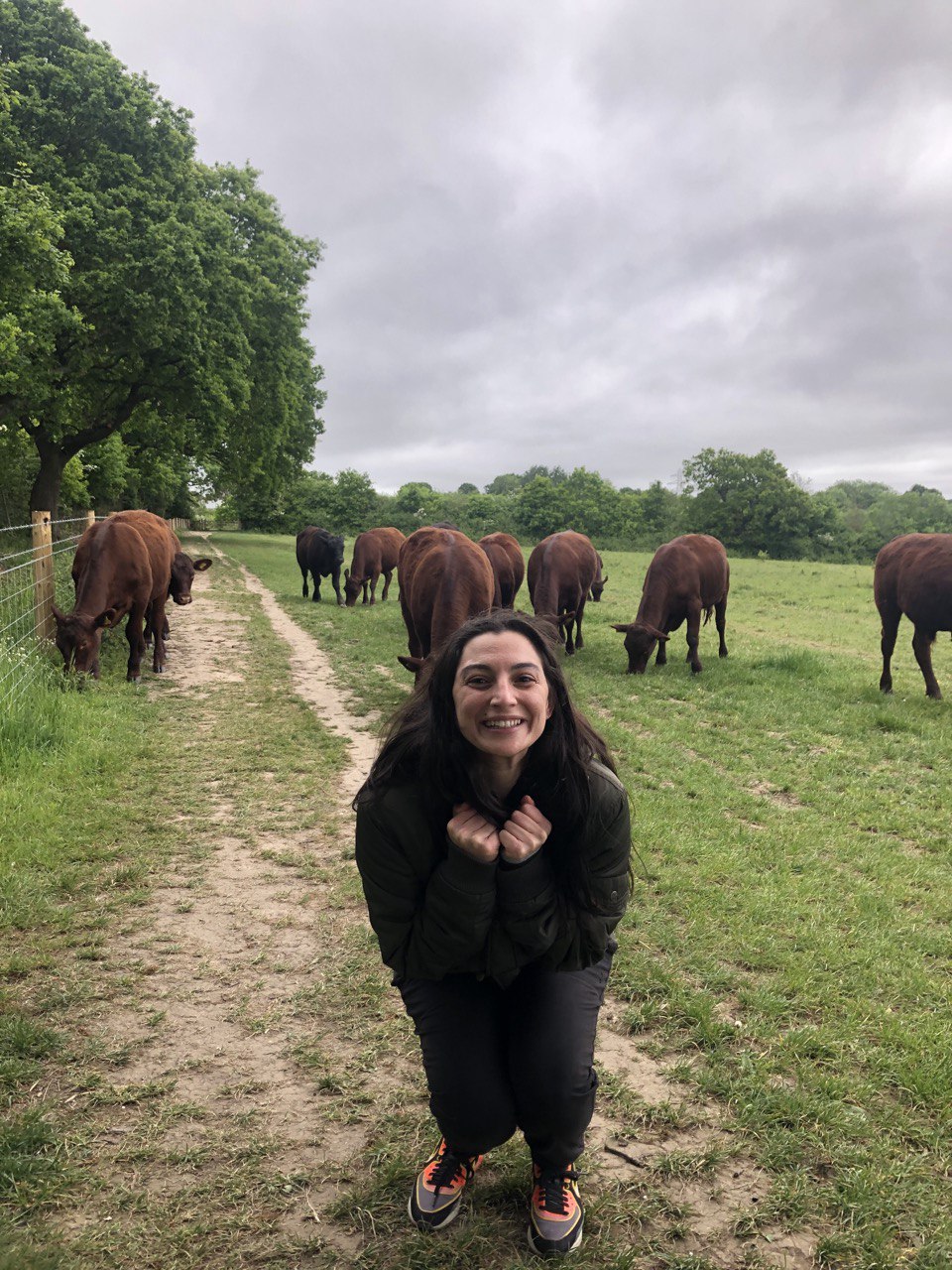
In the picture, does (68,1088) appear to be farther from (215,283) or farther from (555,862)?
(215,283)

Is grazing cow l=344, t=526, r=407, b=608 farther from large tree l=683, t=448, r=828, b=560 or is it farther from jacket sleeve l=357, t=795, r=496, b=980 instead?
large tree l=683, t=448, r=828, b=560

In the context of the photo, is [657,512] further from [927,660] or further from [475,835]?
[475,835]

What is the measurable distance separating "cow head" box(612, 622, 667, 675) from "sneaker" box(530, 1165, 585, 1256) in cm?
825

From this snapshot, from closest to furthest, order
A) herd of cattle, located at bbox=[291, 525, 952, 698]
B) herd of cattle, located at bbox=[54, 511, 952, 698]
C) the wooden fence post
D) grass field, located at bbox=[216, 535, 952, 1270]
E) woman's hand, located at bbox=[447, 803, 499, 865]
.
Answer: woman's hand, located at bbox=[447, 803, 499, 865] < grass field, located at bbox=[216, 535, 952, 1270] < herd of cattle, located at bbox=[291, 525, 952, 698] < herd of cattle, located at bbox=[54, 511, 952, 698] < the wooden fence post

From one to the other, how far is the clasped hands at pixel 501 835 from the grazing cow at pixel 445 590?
4.37 metres

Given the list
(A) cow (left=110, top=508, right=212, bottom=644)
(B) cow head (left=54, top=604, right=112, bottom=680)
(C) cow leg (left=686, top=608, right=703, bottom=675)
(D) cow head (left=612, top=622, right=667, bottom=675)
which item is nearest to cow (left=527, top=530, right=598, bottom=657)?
(D) cow head (left=612, top=622, right=667, bottom=675)

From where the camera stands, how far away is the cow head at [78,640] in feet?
26.1

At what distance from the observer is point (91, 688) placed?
7836mm

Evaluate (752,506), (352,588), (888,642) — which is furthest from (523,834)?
(752,506)

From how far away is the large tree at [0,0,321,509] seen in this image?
54.6 ft

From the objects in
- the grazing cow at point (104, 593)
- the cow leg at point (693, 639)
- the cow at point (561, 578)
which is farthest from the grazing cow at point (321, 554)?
the cow leg at point (693, 639)

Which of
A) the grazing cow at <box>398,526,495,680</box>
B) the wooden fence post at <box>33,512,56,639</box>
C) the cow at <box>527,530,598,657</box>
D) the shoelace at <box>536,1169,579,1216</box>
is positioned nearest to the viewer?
the shoelace at <box>536,1169,579,1216</box>

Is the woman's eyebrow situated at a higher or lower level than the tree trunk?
lower

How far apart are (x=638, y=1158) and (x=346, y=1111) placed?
1019 millimetres
